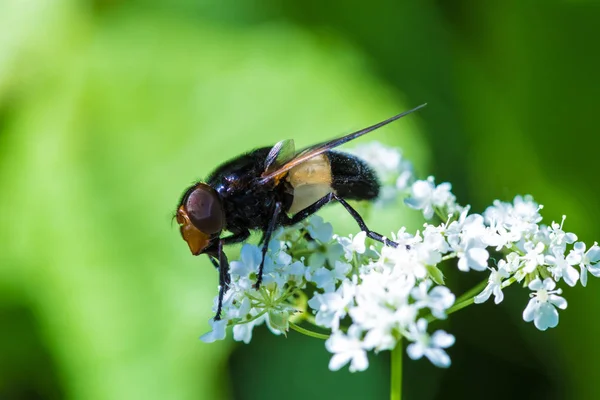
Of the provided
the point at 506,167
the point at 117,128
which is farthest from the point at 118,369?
the point at 506,167

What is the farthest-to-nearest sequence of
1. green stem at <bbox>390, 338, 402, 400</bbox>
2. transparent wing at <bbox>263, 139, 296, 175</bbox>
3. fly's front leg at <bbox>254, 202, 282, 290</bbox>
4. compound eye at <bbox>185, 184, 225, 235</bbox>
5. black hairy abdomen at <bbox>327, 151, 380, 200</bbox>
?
black hairy abdomen at <bbox>327, 151, 380, 200</bbox> < transparent wing at <bbox>263, 139, 296, 175</bbox> < compound eye at <bbox>185, 184, 225, 235</bbox> < fly's front leg at <bbox>254, 202, 282, 290</bbox> < green stem at <bbox>390, 338, 402, 400</bbox>

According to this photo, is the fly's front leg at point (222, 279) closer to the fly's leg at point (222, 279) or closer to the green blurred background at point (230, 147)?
the fly's leg at point (222, 279)

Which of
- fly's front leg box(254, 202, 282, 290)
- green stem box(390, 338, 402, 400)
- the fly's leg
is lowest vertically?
green stem box(390, 338, 402, 400)

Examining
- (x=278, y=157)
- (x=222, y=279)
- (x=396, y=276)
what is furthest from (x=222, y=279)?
(x=396, y=276)

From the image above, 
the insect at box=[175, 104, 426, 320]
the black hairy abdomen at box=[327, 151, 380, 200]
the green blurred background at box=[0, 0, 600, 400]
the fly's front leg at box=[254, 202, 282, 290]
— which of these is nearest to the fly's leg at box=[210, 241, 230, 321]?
the insect at box=[175, 104, 426, 320]

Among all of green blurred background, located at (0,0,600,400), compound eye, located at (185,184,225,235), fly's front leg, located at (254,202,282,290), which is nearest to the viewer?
fly's front leg, located at (254,202,282,290)

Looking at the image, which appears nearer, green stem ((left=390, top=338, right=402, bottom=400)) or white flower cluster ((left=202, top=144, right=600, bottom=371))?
white flower cluster ((left=202, top=144, right=600, bottom=371))

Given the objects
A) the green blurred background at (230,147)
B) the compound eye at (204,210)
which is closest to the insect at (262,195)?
the compound eye at (204,210)

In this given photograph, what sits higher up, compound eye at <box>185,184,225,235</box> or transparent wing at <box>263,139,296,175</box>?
transparent wing at <box>263,139,296,175</box>

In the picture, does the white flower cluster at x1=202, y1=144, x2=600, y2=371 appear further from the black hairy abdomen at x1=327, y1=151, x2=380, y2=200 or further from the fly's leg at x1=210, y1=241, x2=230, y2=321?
the black hairy abdomen at x1=327, y1=151, x2=380, y2=200
